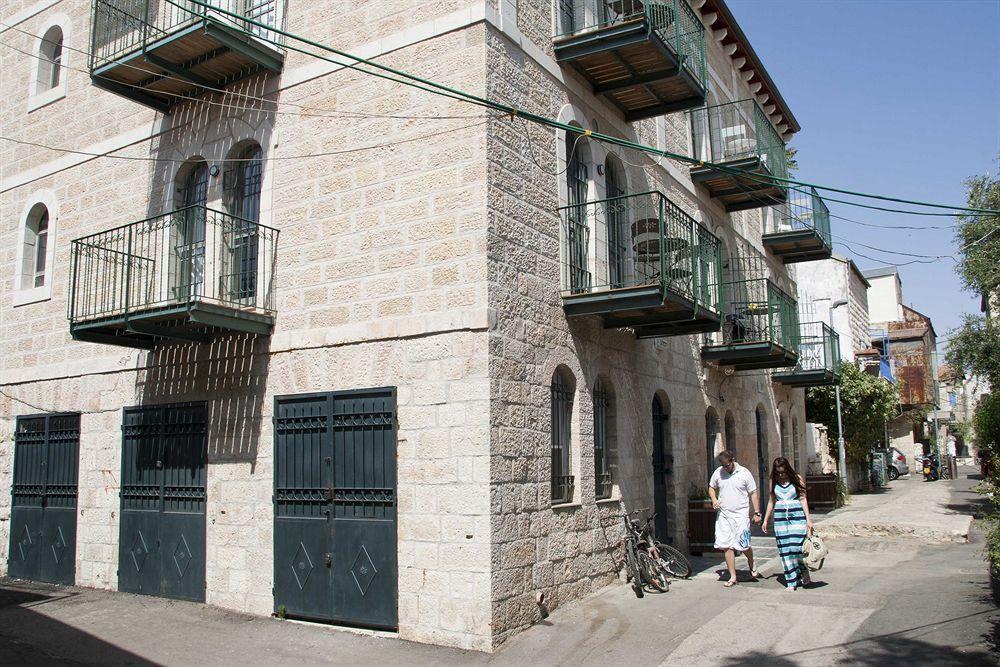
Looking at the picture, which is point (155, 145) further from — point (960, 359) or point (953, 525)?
point (960, 359)

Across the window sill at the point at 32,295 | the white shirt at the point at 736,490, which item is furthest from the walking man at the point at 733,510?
the window sill at the point at 32,295

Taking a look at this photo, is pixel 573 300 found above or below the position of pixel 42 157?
below

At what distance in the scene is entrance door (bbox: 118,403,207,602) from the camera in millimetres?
10008

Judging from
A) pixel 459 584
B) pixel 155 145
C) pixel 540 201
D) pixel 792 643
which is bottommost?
pixel 792 643

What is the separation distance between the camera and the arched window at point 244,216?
33.3 ft

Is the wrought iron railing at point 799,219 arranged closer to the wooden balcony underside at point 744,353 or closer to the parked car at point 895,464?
the wooden balcony underside at point 744,353

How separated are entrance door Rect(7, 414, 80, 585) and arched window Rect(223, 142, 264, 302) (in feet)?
12.3

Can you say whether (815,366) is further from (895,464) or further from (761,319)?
(895,464)

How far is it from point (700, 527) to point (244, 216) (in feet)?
26.4

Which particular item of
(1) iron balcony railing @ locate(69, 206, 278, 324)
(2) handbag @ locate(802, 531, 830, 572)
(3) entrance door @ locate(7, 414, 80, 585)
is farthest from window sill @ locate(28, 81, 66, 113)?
(2) handbag @ locate(802, 531, 830, 572)

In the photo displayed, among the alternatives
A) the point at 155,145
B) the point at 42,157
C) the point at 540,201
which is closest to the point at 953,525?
the point at 540,201

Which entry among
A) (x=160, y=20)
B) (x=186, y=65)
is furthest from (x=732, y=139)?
(x=160, y=20)

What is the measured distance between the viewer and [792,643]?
723 centimetres

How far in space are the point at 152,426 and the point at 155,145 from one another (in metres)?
3.95
